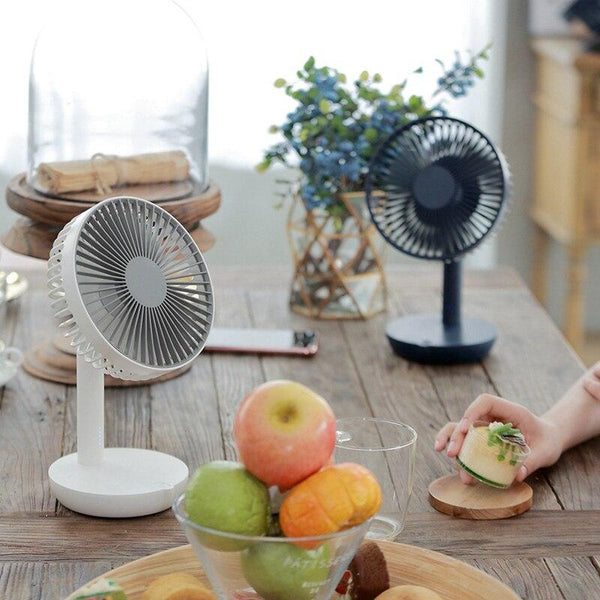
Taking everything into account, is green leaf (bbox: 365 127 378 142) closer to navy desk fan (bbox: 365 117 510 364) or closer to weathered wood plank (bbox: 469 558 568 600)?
navy desk fan (bbox: 365 117 510 364)

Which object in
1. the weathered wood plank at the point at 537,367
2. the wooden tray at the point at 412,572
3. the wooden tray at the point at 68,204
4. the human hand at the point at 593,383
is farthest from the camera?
the wooden tray at the point at 68,204

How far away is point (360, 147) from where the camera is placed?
1854mm

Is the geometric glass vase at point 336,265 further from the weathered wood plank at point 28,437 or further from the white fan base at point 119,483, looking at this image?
the white fan base at point 119,483

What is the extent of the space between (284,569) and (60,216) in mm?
863

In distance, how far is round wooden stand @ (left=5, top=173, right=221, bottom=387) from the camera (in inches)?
62.3

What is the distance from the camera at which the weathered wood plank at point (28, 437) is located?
4.18ft

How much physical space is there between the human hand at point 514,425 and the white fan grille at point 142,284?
0.31 m

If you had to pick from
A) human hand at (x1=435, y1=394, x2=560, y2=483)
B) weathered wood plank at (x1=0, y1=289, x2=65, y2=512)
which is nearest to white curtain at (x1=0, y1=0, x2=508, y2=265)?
weathered wood plank at (x1=0, y1=289, x2=65, y2=512)

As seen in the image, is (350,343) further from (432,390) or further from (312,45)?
(312,45)

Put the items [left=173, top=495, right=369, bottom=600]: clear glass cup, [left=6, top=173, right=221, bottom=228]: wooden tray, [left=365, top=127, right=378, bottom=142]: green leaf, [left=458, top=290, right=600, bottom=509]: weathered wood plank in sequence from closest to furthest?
[left=173, top=495, right=369, bottom=600]: clear glass cup < [left=458, top=290, right=600, bottom=509]: weathered wood plank < [left=6, top=173, right=221, bottom=228]: wooden tray < [left=365, top=127, right=378, bottom=142]: green leaf

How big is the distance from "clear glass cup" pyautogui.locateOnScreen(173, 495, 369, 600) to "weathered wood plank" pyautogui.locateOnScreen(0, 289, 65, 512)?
0.45 metres

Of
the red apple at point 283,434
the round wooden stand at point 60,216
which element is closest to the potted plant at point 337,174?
the round wooden stand at point 60,216

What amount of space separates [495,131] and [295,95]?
171cm

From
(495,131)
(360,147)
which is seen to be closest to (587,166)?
(495,131)
